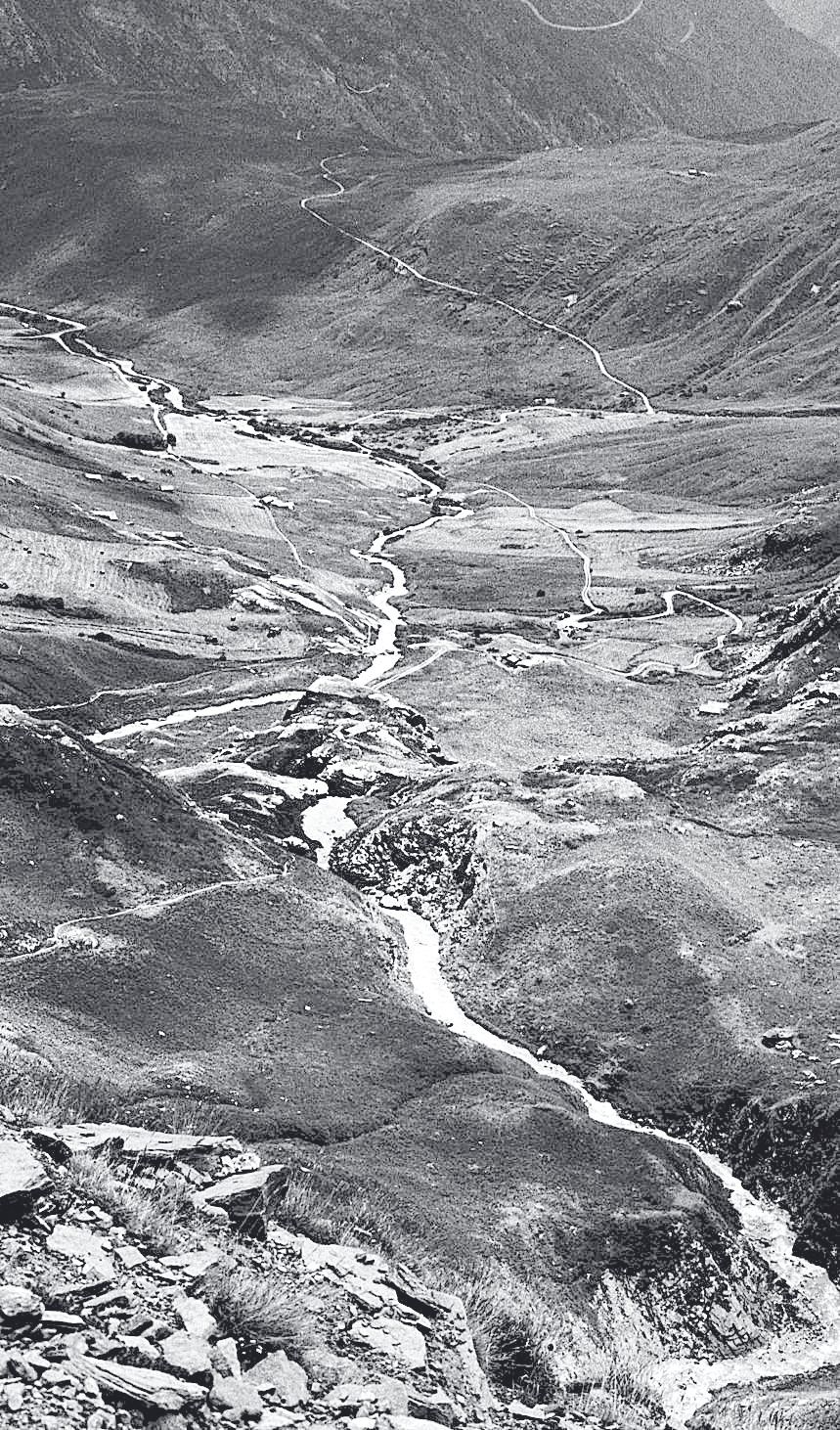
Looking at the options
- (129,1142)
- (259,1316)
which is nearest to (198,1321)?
(259,1316)

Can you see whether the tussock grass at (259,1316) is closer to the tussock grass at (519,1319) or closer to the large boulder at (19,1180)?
the large boulder at (19,1180)

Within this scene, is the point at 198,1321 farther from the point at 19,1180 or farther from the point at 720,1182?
the point at 720,1182

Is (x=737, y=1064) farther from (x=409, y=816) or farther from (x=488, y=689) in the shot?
(x=488, y=689)

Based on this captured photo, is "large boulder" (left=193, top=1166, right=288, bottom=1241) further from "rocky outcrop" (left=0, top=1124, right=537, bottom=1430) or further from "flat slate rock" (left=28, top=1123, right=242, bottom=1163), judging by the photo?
"flat slate rock" (left=28, top=1123, right=242, bottom=1163)

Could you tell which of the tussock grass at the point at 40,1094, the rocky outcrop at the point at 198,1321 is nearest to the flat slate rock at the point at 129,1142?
the rocky outcrop at the point at 198,1321

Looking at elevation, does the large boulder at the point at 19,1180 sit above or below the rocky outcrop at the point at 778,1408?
above

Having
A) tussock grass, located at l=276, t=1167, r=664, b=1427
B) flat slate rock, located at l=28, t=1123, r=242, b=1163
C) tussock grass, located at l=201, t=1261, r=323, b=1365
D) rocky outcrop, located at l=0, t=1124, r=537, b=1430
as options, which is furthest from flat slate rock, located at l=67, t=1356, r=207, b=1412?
tussock grass, located at l=276, t=1167, r=664, b=1427
